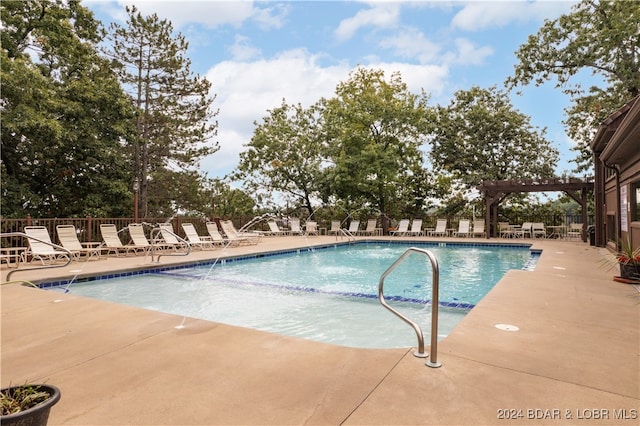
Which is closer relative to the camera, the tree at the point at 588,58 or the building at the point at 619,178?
the building at the point at 619,178

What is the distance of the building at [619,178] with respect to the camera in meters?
6.69

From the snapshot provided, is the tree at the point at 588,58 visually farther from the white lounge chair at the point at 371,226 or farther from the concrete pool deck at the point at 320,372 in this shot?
the concrete pool deck at the point at 320,372

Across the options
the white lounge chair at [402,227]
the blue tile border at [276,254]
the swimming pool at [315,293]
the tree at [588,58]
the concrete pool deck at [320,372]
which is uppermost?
the tree at [588,58]

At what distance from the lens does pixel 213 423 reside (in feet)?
6.42

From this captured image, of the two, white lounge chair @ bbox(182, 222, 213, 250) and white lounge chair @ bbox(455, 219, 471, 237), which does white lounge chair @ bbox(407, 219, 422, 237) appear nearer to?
white lounge chair @ bbox(455, 219, 471, 237)

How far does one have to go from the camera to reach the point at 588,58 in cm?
1584

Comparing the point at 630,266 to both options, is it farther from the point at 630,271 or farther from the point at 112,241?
the point at 112,241

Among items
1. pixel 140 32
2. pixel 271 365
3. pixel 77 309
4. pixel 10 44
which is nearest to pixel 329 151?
pixel 140 32

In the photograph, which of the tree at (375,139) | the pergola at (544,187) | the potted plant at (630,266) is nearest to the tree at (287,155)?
the tree at (375,139)

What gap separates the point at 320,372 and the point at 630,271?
5.63 metres

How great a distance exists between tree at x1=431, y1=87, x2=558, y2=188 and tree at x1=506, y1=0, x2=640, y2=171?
4.42 ft

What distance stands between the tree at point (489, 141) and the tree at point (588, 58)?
135 cm

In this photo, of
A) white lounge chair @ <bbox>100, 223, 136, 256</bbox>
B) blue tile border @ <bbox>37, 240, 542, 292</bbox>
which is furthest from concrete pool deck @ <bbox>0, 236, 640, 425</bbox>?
white lounge chair @ <bbox>100, 223, 136, 256</bbox>

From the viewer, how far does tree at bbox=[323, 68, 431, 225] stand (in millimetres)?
18781
